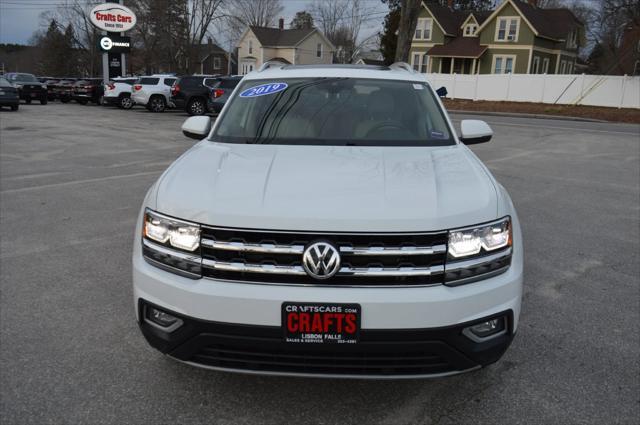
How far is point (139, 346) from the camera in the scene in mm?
3369

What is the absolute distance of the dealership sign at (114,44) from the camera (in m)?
31.5

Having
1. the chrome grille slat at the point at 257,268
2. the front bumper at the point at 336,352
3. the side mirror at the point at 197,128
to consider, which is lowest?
the front bumper at the point at 336,352

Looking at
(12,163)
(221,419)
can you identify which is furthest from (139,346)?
(12,163)

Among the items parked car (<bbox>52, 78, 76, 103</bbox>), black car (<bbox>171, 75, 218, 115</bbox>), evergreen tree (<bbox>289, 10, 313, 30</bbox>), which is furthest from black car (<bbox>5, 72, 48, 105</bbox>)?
evergreen tree (<bbox>289, 10, 313, 30</bbox>)

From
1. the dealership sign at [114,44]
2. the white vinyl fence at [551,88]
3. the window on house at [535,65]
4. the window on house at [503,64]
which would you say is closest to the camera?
the dealership sign at [114,44]

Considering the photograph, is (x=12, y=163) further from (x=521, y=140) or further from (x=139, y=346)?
(x=521, y=140)

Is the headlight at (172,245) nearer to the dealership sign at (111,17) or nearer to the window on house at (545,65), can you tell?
the dealership sign at (111,17)

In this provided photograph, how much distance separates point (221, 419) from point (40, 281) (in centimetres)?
254

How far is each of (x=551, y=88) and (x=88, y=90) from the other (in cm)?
2882

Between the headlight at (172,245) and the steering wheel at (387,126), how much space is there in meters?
1.72

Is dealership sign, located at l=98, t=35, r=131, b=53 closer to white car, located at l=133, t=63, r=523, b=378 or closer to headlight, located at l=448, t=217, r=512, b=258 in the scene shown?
white car, located at l=133, t=63, r=523, b=378

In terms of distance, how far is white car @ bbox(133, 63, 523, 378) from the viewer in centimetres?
233

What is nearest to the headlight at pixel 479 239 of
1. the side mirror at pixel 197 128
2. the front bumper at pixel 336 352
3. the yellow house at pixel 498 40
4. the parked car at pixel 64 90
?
the front bumper at pixel 336 352

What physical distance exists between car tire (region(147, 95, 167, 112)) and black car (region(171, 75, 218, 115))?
8.05ft
